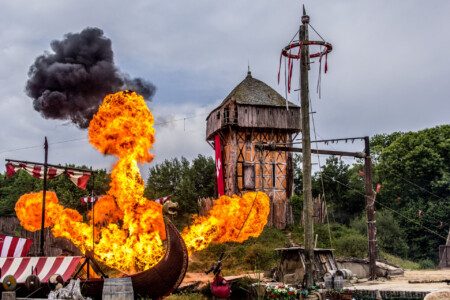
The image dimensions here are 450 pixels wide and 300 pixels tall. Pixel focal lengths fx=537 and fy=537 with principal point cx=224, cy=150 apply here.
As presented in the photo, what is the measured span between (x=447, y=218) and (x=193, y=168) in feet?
87.6

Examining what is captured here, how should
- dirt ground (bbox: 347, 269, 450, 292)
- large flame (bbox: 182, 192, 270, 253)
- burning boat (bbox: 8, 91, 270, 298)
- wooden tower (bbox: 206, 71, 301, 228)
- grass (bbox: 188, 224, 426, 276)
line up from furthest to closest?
1. wooden tower (bbox: 206, 71, 301, 228)
2. grass (bbox: 188, 224, 426, 276)
3. large flame (bbox: 182, 192, 270, 253)
4. dirt ground (bbox: 347, 269, 450, 292)
5. burning boat (bbox: 8, 91, 270, 298)

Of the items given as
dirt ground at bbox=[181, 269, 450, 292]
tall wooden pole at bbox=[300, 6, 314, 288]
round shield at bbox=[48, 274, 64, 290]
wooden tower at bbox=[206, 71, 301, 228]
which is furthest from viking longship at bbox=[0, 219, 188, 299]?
wooden tower at bbox=[206, 71, 301, 228]

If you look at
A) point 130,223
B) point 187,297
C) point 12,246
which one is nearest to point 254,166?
point 130,223

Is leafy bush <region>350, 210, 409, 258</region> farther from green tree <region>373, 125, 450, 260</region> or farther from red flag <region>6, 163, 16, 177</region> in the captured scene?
red flag <region>6, 163, 16, 177</region>

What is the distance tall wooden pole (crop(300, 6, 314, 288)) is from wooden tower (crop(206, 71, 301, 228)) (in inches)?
1255

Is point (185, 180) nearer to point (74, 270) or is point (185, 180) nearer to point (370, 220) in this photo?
point (370, 220)

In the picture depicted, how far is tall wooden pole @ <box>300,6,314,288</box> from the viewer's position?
17422mm

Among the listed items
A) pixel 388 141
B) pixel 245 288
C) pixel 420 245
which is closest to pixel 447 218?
pixel 420 245

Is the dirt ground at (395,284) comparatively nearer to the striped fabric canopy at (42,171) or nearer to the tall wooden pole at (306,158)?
the tall wooden pole at (306,158)

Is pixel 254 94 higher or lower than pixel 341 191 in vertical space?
higher

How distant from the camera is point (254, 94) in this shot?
54219mm

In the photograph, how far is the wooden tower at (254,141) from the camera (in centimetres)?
5134

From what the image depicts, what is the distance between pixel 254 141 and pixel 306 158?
34440 millimetres

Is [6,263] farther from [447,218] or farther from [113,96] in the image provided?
[447,218]
